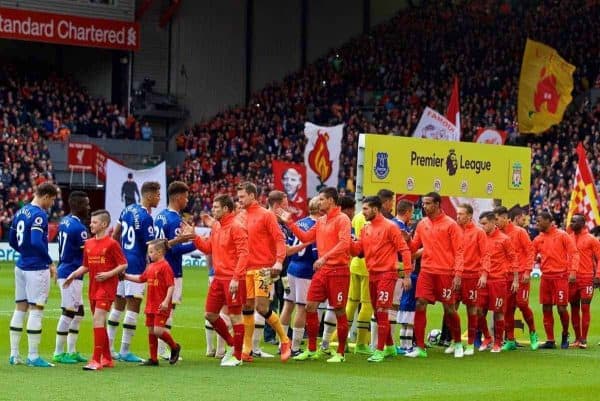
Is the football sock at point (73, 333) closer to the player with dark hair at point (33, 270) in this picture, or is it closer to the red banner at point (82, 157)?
the player with dark hair at point (33, 270)

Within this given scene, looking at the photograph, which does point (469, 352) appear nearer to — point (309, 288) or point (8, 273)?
point (309, 288)

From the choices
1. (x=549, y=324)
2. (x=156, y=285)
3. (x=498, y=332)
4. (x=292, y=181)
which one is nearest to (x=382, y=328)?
(x=498, y=332)

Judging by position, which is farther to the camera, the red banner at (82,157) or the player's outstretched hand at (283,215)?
the red banner at (82,157)

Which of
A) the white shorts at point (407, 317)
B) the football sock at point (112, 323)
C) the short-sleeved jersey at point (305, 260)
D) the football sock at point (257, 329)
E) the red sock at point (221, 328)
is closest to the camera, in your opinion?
the red sock at point (221, 328)

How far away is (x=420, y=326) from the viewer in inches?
718

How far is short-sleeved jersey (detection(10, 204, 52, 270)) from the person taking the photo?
16484 millimetres

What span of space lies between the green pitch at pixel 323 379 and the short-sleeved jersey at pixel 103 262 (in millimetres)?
933

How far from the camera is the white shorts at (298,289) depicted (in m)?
18.3

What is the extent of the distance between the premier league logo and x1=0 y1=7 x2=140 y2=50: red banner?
107 ft

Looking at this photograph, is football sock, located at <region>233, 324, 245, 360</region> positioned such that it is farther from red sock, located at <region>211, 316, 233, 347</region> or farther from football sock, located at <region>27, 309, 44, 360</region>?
football sock, located at <region>27, 309, 44, 360</region>

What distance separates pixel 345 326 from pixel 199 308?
10.2 m

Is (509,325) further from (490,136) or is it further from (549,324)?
(490,136)

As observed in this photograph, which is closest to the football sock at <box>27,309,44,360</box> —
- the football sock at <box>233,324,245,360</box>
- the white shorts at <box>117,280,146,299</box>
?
the white shorts at <box>117,280,146,299</box>

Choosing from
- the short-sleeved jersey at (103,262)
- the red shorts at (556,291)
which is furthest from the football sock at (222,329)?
the red shorts at (556,291)
